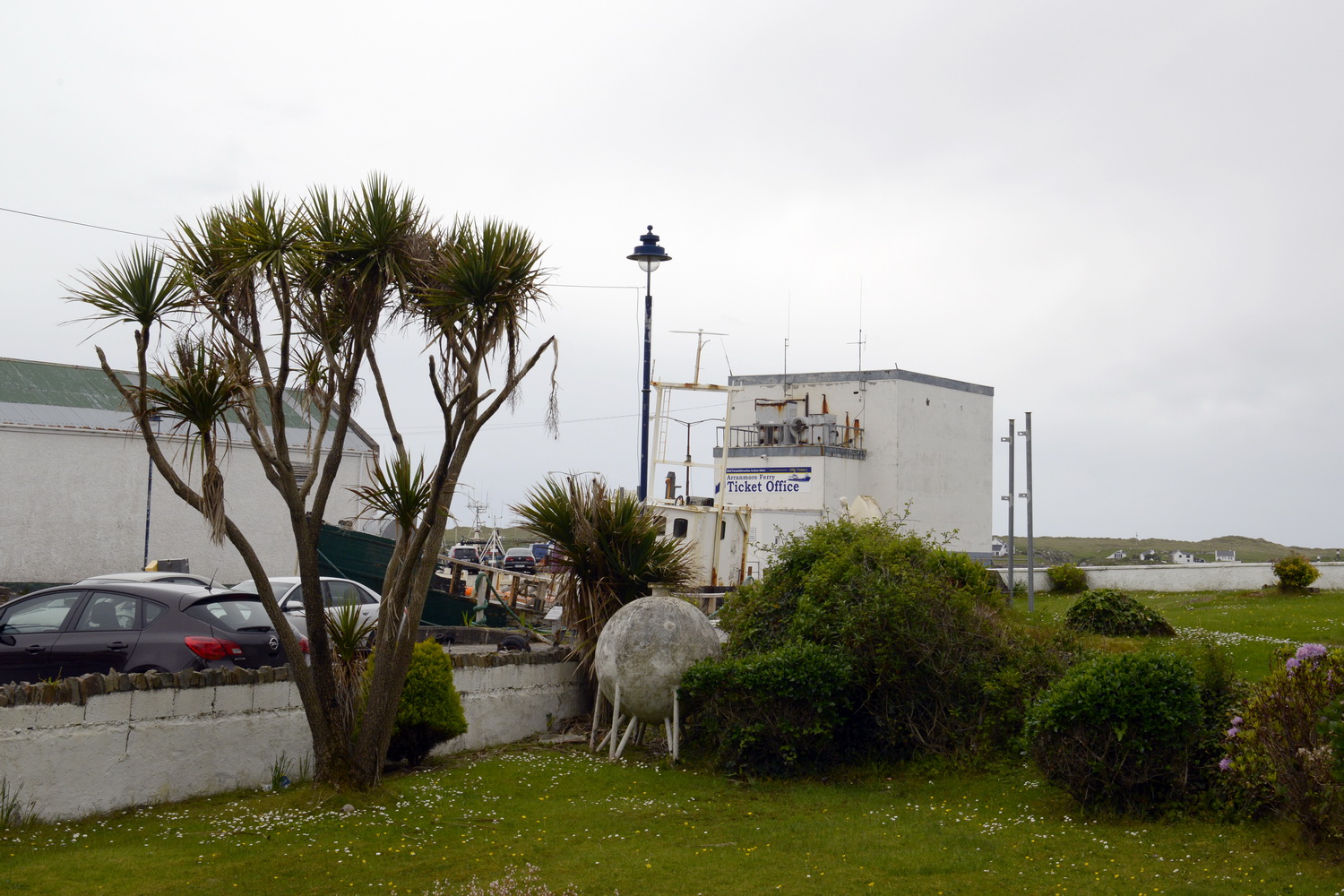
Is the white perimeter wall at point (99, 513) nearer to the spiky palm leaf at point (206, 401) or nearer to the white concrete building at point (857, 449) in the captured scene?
the white concrete building at point (857, 449)

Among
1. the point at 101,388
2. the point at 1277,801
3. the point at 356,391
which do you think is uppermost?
the point at 101,388

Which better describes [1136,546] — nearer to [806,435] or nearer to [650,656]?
[806,435]

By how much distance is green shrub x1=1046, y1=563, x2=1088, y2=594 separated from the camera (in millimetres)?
29141

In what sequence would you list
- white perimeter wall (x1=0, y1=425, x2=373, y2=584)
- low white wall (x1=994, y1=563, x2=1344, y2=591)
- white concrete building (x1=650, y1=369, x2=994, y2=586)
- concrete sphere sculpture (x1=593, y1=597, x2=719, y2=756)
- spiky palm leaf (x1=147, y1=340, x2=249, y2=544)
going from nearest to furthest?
spiky palm leaf (x1=147, y1=340, x2=249, y2=544)
concrete sphere sculpture (x1=593, y1=597, x2=719, y2=756)
low white wall (x1=994, y1=563, x2=1344, y2=591)
white perimeter wall (x1=0, y1=425, x2=373, y2=584)
white concrete building (x1=650, y1=369, x2=994, y2=586)

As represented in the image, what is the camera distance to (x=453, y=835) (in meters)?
8.52

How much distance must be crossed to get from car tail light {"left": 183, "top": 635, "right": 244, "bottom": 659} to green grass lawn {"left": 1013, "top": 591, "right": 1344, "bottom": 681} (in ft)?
29.2

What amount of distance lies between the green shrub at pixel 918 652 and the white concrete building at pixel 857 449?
23966 mm

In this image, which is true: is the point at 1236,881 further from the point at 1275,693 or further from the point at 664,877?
the point at 664,877

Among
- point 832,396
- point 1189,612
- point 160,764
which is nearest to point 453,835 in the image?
point 160,764

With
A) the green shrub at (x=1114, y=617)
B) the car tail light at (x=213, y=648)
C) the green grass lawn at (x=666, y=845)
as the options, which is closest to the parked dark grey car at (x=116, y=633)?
the car tail light at (x=213, y=648)

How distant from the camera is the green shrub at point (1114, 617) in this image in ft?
56.9

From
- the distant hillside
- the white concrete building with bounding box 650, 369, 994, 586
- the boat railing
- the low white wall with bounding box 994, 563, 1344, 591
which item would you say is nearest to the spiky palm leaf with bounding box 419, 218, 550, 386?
the low white wall with bounding box 994, 563, 1344, 591

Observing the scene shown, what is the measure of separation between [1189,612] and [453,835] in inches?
662

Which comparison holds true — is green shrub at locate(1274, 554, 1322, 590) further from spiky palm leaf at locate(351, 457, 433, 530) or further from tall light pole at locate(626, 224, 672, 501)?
spiky palm leaf at locate(351, 457, 433, 530)
